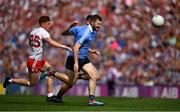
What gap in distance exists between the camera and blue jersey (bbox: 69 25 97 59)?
13.8 metres

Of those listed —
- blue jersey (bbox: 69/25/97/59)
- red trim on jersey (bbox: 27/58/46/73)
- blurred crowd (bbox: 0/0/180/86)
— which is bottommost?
red trim on jersey (bbox: 27/58/46/73)

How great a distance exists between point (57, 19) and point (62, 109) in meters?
14.8

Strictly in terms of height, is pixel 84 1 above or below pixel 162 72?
above

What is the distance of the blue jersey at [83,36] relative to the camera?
542 inches

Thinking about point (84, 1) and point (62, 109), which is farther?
point (84, 1)

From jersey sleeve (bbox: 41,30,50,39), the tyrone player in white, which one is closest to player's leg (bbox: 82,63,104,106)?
the tyrone player in white

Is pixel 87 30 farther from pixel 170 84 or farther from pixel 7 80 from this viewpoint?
pixel 170 84

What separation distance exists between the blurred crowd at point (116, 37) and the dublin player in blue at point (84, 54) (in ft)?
31.9

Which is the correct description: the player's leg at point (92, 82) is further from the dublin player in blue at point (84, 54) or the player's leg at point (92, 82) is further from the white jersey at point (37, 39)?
the white jersey at point (37, 39)

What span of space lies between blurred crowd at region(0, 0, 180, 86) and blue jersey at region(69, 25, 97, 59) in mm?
9758

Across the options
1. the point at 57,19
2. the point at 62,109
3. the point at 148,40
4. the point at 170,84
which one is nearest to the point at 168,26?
the point at 148,40

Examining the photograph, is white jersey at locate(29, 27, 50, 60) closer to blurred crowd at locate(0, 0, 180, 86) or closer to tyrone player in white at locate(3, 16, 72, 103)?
tyrone player in white at locate(3, 16, 72, 103)

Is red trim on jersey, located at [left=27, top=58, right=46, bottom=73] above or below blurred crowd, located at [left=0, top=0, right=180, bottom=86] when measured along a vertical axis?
below

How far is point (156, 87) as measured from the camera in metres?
23.0
